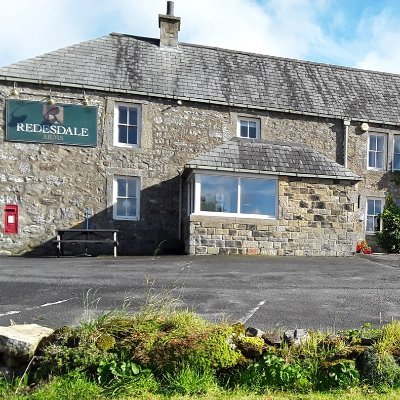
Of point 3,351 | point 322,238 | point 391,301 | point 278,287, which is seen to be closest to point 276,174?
point 322,238

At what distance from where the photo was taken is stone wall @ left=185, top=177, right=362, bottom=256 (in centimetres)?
1360

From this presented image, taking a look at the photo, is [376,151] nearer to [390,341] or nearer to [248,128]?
[248,128]

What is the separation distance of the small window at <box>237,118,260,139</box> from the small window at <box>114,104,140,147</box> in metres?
4.19

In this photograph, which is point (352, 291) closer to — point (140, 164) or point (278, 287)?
point (278, 287)

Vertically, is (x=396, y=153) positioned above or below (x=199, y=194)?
above

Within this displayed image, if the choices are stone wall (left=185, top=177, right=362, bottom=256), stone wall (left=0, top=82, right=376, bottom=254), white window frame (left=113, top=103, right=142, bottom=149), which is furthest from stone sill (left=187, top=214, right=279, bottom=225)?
white window frame (left=113, top=103, right=142, bottom=149)

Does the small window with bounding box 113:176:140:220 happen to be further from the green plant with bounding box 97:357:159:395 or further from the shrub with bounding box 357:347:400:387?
the shrub with bounding box 357:347:400:387

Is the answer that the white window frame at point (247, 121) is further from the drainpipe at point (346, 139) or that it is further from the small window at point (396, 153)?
the small window at point (396, 153)

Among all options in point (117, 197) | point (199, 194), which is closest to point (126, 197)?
point (117, 197)

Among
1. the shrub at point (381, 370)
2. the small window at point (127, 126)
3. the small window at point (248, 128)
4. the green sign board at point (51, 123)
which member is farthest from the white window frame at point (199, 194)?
the shrub at point (381, 370)

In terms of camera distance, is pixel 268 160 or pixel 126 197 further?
pixel 126 197

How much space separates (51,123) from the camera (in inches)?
596

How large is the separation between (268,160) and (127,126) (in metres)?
5.64

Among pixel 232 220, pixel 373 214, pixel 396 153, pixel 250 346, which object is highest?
pixel 396 153
